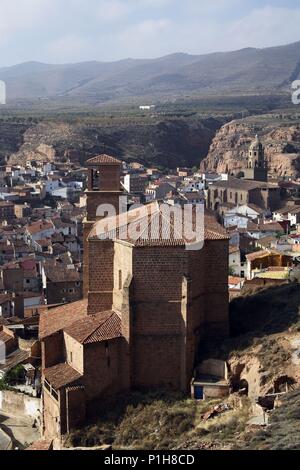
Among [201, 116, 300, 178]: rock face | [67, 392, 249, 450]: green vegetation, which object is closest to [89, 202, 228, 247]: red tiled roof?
[67, 392, 249, 450]: green vegetation

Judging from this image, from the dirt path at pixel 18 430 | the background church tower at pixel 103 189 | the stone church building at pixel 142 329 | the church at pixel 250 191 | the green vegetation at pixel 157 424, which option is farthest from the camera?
the church at pixel 250 191

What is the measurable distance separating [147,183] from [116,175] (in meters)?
46.8

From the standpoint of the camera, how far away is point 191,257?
1870 centimetres

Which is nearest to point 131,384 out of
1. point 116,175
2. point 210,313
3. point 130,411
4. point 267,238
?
point 130,411

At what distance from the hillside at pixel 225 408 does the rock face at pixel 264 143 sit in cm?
6187

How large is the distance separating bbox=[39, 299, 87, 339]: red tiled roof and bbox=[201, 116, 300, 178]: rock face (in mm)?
59390

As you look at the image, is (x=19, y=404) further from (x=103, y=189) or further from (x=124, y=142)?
(x=124, y=142)

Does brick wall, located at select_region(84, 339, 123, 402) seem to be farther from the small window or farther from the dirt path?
the dirt path

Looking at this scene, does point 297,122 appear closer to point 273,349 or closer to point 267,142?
point 267,142

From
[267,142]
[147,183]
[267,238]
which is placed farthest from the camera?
[267,142]

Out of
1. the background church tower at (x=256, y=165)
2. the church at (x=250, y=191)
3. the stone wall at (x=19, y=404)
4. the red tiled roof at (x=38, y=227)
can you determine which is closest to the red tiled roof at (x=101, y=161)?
the stone wall at (x=19, y=404)

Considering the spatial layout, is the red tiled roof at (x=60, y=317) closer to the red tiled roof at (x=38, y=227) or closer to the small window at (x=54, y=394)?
the small window at (x=54, y=394)

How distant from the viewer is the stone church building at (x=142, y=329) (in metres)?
18.0

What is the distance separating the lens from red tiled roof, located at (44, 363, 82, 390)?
17.9 metres
